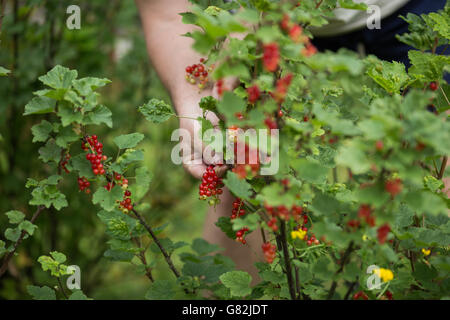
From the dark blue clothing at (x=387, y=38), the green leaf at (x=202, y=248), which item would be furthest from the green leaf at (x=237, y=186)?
the dark blue clothing at (x=387, y=38)

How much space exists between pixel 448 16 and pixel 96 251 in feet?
6.06

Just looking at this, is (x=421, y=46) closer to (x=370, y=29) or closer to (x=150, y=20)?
(x=370, y=29)

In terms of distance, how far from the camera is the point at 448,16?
95 centimetres

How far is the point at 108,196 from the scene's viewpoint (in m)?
0.83

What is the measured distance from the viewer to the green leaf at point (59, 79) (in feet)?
2.57

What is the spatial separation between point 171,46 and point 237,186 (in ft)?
2.23

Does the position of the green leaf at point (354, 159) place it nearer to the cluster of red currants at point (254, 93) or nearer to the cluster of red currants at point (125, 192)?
the cluster of red currants at point (254, 93)

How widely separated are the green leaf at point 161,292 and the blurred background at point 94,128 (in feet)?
2.70

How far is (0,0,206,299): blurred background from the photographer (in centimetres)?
179

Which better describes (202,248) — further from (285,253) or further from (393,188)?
(393,188)

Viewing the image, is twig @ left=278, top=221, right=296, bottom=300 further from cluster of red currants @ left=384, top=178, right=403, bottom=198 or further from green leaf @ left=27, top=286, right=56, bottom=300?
green leaf @ left=27, top=286, right=56, bottom=300

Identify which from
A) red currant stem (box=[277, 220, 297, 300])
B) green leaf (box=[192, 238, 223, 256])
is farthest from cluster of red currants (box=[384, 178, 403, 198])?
green leaf (box=[192, 238, 223, 256])

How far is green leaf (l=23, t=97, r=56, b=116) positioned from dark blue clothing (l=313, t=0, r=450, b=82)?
1.02m
